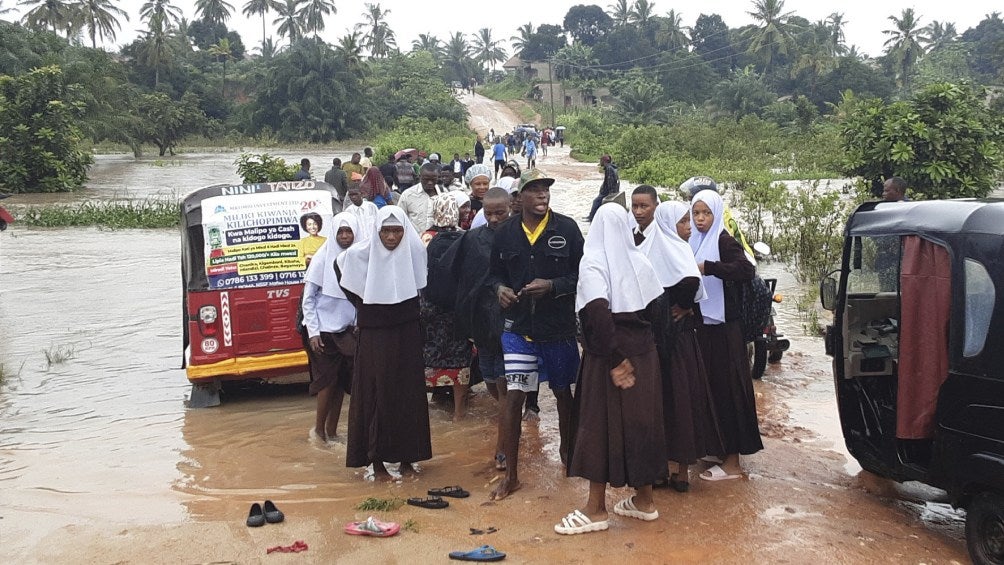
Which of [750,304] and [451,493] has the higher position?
[750,304]

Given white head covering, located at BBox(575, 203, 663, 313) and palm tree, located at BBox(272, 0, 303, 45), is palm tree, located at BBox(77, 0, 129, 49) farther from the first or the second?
white head covering, located at BBox(575, 203, 663, 313)

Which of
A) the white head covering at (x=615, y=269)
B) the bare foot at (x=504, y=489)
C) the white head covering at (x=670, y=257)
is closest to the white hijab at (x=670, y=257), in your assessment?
the white head covering at (x=670, y=257)

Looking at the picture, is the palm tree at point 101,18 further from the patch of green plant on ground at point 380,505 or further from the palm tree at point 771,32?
the patch of green plant on ground at point 380,505

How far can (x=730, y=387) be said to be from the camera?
5.90 meters

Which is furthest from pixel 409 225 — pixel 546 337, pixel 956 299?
pixel 956 299

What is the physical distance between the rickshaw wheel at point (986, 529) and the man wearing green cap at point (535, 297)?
2.11m

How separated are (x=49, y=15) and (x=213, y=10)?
28.4 metres

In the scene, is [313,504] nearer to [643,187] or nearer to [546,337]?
[546,337]

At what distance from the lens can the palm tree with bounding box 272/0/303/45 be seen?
105062mm

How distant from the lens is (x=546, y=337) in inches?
219

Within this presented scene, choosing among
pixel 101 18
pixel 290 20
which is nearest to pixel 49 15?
pixel 101 18

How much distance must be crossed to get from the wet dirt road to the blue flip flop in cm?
9

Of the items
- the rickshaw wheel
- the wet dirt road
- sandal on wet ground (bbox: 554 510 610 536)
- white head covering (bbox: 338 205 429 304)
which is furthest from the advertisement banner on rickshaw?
the rickshaw wheel

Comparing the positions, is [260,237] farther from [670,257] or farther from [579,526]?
[579,526]
